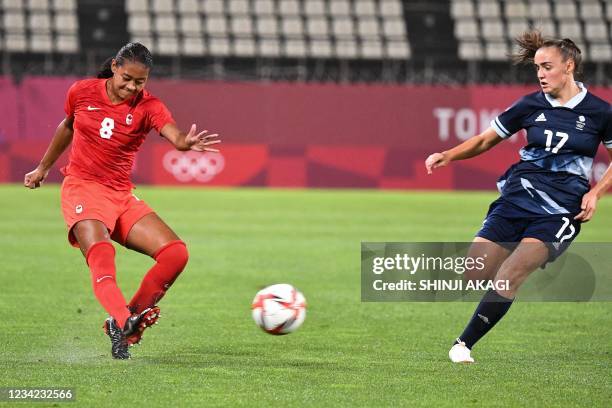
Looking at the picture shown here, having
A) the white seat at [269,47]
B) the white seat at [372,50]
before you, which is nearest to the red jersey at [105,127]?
the white seat at [269,47]

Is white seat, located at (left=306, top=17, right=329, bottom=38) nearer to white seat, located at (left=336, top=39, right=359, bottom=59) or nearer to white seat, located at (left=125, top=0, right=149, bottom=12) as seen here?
white seat, located at (left=336, top=39, right=359, bottom=59)

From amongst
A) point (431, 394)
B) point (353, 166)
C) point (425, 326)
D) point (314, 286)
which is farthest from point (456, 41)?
point (431, 394)

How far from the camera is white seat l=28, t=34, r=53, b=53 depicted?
2870 centimetres

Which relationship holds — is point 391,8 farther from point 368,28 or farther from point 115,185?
point 115,185

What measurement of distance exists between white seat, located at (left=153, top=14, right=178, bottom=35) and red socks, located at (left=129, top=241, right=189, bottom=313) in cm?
2285

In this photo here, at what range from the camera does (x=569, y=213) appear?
24.3ft

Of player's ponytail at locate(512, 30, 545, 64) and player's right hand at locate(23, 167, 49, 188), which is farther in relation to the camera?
player's right hand at locate(23, 167, 49, 188)

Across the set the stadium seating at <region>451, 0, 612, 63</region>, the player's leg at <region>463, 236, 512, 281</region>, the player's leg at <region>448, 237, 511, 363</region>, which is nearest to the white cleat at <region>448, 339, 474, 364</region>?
the player's leg at <region>448, 237, 511, 363</region>

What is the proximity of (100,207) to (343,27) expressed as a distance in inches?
938

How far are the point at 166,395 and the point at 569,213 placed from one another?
2.94 metres

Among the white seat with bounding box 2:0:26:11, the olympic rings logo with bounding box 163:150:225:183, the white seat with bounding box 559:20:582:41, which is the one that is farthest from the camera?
the white seat with bounding box 559:20:582:41

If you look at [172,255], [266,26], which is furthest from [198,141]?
[266,26]

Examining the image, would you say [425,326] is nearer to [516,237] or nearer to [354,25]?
[516,237]

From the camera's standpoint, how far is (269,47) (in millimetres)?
29547
